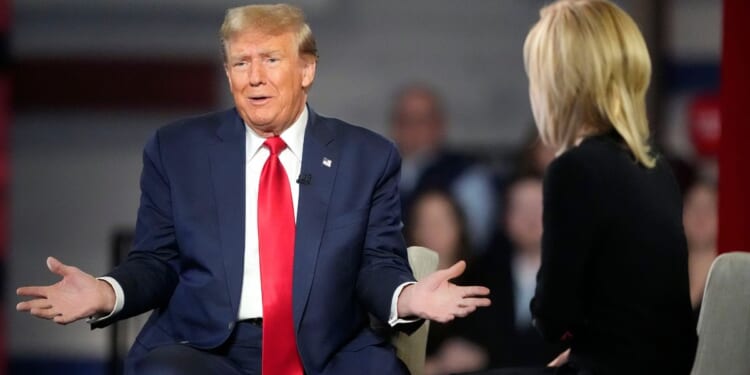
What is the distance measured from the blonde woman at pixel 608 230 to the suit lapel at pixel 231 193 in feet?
2.02

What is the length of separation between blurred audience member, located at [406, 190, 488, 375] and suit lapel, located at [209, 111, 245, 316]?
218 cm

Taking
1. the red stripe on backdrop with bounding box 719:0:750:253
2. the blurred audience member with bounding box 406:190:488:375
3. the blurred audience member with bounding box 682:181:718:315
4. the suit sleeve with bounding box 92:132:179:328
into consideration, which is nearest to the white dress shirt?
the suit sleeve with bounding box 92:132:179:328

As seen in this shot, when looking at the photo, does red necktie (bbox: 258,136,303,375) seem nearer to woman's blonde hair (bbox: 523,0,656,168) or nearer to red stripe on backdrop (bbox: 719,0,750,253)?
woman's blonde hair (bbox: 523,0,656,168)

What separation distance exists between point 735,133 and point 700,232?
1.72 metres

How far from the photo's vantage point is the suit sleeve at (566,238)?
294 centimetres

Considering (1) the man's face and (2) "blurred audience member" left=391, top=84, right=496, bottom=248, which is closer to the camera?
(1) the man's face

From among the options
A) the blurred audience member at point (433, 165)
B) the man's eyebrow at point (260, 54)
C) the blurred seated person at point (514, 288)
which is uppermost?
the man's eyebrow at point (260, 54)

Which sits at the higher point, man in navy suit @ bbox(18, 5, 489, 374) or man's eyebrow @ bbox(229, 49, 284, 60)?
man's eyebrow @ bbox(229, 49, 284, 60)

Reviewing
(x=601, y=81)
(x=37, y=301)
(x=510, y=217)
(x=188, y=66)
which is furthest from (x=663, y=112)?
(x=37, y=301)

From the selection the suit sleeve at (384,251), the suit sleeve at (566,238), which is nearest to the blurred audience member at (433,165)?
the suit sleeve at (384,251)

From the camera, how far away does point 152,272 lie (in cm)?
300

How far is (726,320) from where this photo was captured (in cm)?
304

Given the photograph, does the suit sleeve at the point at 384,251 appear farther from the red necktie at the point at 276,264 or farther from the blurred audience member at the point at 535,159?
the blurred audience member at the point at 535,159

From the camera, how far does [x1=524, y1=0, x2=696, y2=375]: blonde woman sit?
2951 mm
